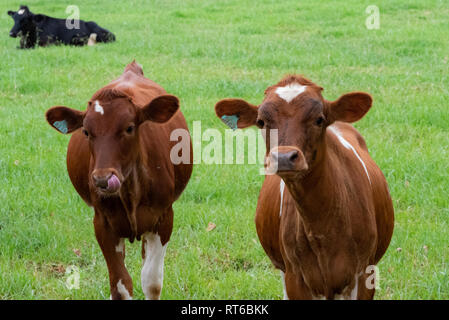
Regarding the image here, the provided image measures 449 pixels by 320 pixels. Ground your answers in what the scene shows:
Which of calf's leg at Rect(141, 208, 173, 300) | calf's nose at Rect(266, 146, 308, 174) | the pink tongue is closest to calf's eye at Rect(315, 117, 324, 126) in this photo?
calf's nose at Rect(266, 146, 308, 174)

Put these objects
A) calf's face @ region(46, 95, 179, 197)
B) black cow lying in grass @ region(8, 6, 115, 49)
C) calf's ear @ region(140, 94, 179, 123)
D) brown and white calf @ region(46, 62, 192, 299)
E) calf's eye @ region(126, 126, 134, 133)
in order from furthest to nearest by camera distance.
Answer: black cow lying in grass @ region(8, 6, 115, 49) → calf's ear @ region(140, 94, 179, 123) → calf's eye @ region(126, 126, 134, 133) → brown and white calf @ region(46, 62, 192, 299) → calf's face @ region(46, 95, 179, 197)

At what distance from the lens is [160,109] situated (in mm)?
5004

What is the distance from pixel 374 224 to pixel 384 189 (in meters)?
0.66

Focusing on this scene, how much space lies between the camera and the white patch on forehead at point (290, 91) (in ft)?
13.0

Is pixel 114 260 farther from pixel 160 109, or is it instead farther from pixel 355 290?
pixel 355 290

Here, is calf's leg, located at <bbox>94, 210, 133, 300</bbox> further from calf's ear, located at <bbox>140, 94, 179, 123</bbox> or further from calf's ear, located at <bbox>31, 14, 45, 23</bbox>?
calf's ear, located at <bbox>31, 14, 45, 23</bbox>

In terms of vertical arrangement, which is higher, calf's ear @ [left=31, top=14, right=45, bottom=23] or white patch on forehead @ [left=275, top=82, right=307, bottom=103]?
white patch on forehead @ [left=275, top=82, right=307, bottom=103]

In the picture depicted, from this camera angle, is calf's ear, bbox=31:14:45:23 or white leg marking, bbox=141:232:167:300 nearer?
white leg marking, bbox=141:232:167:300

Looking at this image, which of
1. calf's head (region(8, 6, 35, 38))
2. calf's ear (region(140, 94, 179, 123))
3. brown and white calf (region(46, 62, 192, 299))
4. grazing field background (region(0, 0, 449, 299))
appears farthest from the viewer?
calf's head (region(8, 6, 35, 38))

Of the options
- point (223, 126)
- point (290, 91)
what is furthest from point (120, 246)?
point (223, 126)

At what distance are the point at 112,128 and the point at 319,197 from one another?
1499 millimetres

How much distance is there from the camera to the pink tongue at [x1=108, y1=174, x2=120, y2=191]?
14.4ft

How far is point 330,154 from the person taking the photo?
422cm
